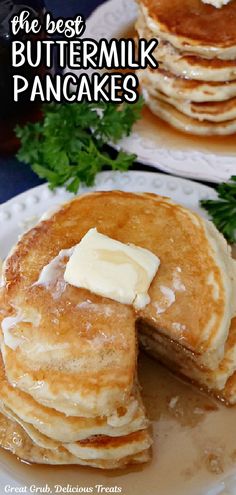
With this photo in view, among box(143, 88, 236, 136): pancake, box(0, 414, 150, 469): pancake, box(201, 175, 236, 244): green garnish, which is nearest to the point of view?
box(0, 414, 150, 469): pancake

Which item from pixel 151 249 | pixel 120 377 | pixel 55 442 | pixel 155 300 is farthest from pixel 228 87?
pixel 55 442

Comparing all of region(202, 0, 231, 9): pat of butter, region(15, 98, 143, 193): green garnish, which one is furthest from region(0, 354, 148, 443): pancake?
region(202, 0, 231, 9): pat of butter

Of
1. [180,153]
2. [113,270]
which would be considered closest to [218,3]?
Answer: [180,153]

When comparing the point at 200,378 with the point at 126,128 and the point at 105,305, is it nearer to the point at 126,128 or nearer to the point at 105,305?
the point at 105,305

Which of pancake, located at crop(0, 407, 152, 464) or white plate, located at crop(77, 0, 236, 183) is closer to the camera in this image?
pancake, located at crop(0, 407, 152, 464)

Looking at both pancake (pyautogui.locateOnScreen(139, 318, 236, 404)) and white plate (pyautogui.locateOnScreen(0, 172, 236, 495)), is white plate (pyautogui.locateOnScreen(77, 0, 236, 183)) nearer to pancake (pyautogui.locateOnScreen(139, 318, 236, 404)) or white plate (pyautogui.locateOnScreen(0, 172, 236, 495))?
white plate (pyautogui.locateOnScreen(0, 172, 236, 495))

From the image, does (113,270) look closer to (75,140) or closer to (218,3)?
(75,140)

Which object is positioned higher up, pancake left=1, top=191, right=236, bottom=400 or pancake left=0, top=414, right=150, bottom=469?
pancake left=1, top=191, right=236, bottom=400
